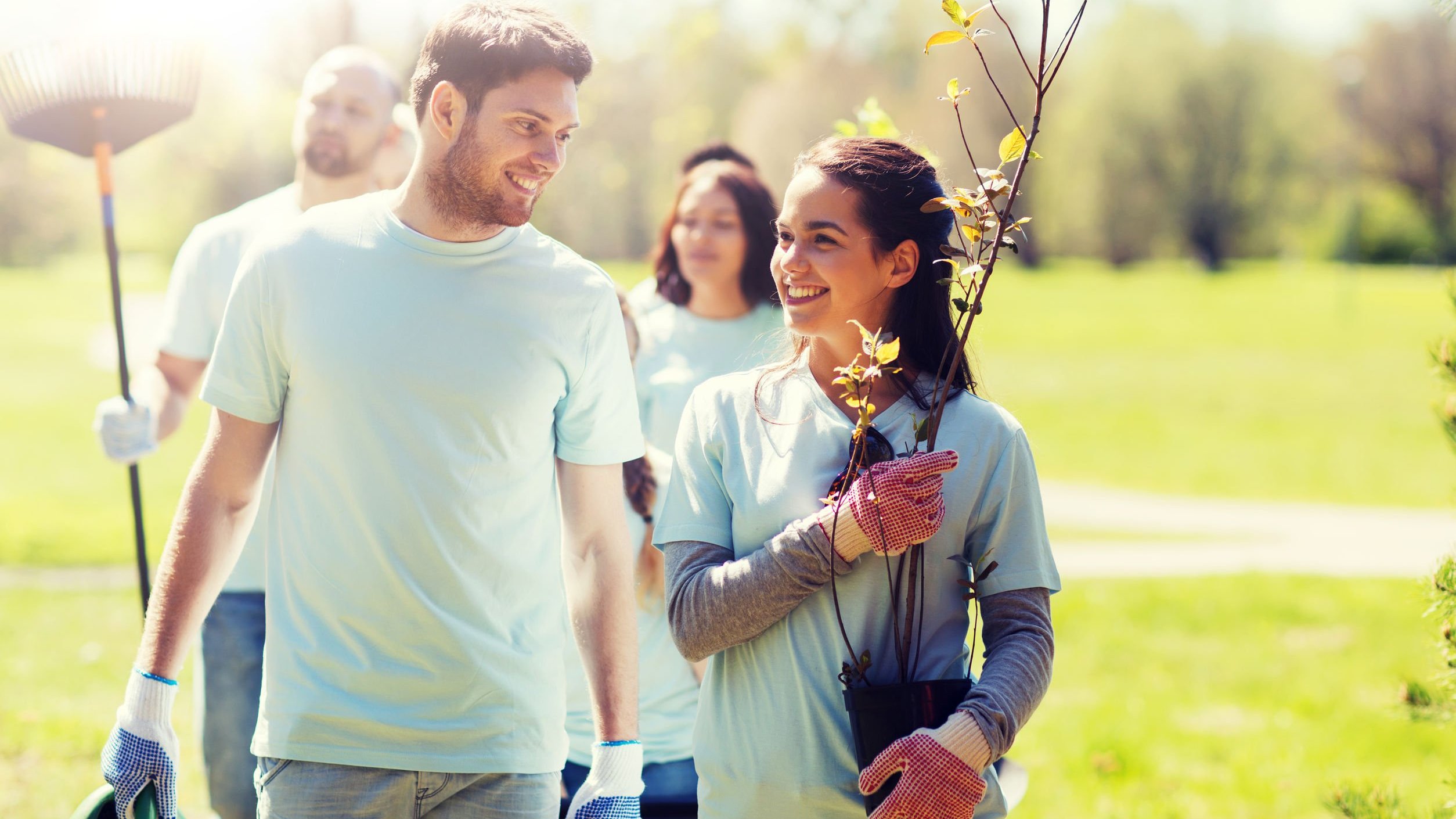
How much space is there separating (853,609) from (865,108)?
1.67 meters

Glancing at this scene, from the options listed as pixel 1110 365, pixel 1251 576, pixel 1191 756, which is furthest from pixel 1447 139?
pixel 1191 756

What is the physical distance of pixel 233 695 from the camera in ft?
11.3

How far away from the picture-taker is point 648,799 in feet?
10.1

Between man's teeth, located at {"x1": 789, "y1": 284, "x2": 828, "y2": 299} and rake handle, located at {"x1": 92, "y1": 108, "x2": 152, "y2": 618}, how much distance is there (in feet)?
6.73

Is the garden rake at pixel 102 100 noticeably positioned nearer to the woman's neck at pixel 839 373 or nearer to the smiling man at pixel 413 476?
the smiling man at pixel 413 476

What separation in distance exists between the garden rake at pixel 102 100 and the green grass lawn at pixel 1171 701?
7.44 feet

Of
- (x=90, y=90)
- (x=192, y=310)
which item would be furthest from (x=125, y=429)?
(x=90, y=90)

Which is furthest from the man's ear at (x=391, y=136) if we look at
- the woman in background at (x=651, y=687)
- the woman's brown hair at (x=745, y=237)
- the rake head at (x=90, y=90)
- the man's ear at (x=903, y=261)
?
the man's ear at (x=903, y=261)

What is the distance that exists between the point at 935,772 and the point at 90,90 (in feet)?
10.0

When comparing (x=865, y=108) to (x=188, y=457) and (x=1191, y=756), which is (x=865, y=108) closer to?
(x=1191, y=756)

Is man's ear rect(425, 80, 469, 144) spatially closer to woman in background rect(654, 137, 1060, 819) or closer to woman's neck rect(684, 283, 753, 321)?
woman in background rect(654, 137, 1060, 819)

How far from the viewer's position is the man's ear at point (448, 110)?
2262 millimetres

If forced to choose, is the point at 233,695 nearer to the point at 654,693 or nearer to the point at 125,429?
the point at 125,429

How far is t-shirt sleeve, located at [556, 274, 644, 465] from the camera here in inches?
93.1
